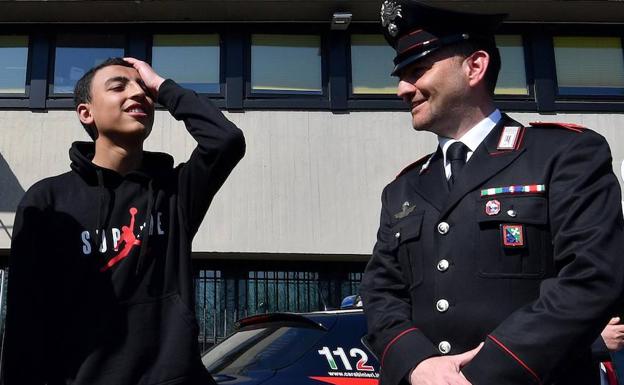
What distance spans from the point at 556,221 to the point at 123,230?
1.46 metres

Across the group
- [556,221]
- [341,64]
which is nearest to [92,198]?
[556,221]

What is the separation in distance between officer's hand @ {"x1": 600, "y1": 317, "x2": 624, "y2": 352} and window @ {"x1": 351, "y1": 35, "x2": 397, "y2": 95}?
8151 millimetres

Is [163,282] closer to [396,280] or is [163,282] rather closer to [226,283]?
[396,280]

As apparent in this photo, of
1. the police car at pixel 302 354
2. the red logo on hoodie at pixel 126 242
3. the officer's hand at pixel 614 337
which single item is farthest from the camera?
the police car at pixel 302 354

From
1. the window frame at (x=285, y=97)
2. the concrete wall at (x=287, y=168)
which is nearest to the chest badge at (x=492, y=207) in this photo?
the concrete wall at (x=287, y=168)

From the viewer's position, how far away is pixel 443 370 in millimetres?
2074

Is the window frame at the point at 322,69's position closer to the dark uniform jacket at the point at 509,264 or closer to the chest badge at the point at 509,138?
the chest badge at the point at 509,138

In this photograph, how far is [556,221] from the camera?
6.99 feet

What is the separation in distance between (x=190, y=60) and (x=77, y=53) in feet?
5.94

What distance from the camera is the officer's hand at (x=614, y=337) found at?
3569 millimetres

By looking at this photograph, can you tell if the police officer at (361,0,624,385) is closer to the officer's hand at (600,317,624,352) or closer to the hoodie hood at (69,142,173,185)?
the hoodie hood at (69,142,173,185)

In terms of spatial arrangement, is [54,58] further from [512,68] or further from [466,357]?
[466,357]

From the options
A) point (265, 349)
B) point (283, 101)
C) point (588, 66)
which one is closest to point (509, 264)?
point (265, 349)

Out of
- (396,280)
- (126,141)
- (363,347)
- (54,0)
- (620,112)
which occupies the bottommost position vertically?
(363,347)
